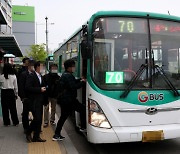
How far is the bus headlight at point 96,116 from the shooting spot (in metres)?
5.36

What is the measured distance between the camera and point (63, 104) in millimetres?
6348

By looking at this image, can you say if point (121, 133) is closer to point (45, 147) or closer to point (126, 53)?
point (126, 53)

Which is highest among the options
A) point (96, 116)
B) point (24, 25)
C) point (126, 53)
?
point (24, 25)

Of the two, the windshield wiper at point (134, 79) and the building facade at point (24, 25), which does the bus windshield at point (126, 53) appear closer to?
the windshield wiper at point (134, 79)

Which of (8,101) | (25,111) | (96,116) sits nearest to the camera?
(96,116)

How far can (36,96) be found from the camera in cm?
638

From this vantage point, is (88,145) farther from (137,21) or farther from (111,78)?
(137,21)

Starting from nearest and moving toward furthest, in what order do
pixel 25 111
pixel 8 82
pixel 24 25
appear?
pixel 25 111
pixel 8 82
pixel 24 25

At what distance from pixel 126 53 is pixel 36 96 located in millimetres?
2146

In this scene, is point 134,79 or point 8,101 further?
point 8,101

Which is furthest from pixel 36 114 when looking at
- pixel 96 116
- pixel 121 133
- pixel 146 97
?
pixel 146 97

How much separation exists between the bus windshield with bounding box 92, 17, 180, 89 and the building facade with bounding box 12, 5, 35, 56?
90.3 metres

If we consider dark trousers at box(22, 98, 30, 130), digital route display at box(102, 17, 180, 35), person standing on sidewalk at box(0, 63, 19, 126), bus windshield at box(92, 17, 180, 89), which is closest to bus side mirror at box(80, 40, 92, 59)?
bus windshield at box(92, 17, 180, 89)

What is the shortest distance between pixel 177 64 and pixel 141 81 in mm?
942
